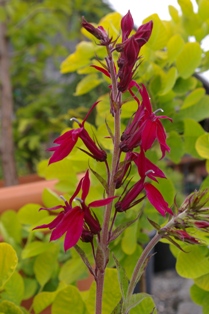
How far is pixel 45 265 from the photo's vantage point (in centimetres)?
68

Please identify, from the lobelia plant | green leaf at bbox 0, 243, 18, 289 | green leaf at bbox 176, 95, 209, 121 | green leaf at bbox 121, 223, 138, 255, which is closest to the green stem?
the lobelia plant

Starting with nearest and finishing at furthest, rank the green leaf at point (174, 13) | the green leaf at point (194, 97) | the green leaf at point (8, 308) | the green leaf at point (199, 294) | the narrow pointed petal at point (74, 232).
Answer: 1. the narrow pointed petal at point (74, 232)
2. the green leaf at point (8, 308)
3. the green leaf at point (199, 294)
4. the green leaf at point (194, 97)
5. the green leaf at point (174, 13)

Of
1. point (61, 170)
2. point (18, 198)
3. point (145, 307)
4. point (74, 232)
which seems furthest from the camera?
point (18, 198)

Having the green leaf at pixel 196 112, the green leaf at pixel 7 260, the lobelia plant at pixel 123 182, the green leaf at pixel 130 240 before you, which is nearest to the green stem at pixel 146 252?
the lobelia plant at pixel 123 182

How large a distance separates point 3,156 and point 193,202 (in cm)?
190

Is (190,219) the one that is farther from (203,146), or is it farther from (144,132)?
(203,146)

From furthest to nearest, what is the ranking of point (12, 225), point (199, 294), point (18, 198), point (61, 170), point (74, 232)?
point (18, 198) < point (12, 225) < point (61, 170) < point (199, 294) < point (74, 232)

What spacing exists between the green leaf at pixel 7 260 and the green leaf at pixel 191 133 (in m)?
0.34

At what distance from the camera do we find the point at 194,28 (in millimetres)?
779

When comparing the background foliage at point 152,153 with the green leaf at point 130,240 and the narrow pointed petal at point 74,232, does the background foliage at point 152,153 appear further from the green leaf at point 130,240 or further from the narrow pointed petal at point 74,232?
the narrow pointed petal at point 74,232

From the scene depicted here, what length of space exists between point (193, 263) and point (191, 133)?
226 millimetres

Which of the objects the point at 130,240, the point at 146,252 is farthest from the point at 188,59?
the point at 146,252

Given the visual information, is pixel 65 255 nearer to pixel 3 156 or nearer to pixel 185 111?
pixel 185 111

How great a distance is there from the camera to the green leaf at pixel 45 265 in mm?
671
